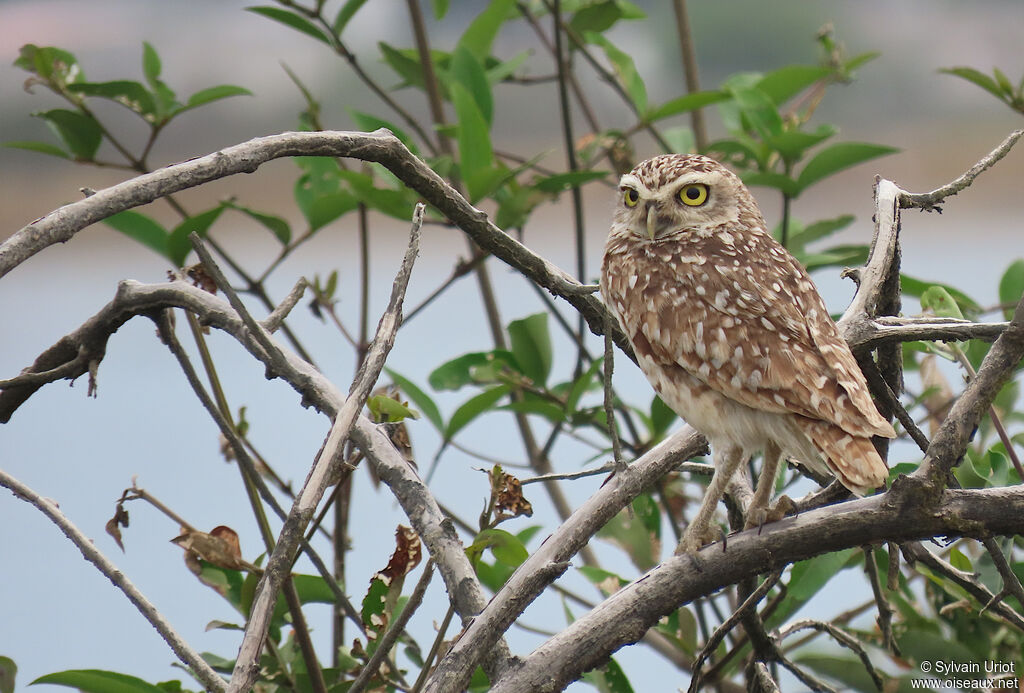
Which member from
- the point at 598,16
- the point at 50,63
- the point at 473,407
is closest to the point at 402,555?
the point at 473,407

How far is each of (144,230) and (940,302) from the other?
3.10 feet

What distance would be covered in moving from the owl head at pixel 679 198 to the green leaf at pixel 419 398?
0.33 m

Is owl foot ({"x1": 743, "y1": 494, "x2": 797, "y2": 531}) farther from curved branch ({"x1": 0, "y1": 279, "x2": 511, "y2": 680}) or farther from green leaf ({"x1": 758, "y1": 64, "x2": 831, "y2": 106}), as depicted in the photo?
green leaf ({"x1": 758, "y1": 64, "x2": 831, "y2": 106})

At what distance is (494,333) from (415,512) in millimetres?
929

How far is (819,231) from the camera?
1.55 m

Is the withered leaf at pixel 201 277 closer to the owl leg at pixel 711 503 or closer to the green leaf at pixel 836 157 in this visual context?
the owl leg at pixel 711 503

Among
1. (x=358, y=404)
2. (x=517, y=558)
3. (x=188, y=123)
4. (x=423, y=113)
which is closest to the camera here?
(x=358, y=404)

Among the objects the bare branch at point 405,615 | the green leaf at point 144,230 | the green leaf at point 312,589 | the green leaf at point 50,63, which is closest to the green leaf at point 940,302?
the bare branch at point 405,615

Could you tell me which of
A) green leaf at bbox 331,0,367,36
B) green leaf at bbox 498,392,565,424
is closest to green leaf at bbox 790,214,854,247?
green leaf at bbox 498,392,565,424

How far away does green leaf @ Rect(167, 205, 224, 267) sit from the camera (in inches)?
46.2

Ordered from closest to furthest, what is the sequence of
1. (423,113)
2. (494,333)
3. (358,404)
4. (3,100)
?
(358,404), (494,333), (3,100), (423,113)

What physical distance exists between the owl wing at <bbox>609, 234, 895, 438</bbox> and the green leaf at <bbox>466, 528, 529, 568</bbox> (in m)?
0.23

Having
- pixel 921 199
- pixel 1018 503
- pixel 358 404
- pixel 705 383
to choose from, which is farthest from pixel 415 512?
pixel 921 199

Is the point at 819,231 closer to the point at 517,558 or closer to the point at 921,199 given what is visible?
the point at 921,199
